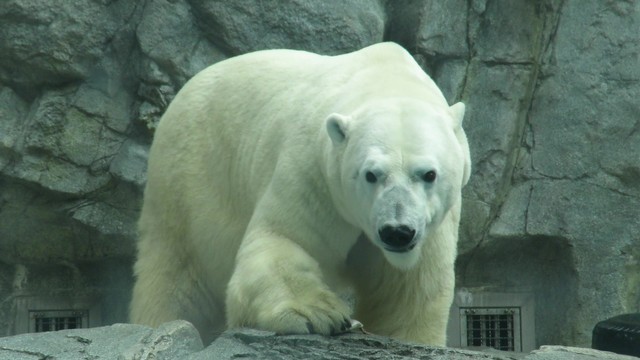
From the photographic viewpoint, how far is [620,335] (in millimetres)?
5613

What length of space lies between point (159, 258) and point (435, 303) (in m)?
1.40

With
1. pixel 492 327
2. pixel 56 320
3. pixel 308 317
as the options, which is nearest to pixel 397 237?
pixel 308 317

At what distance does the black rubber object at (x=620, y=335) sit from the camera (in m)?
5.54

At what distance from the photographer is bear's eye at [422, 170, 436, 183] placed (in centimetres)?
371

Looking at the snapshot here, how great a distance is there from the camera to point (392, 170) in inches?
145

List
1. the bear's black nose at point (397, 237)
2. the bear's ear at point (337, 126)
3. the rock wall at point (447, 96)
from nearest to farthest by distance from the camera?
the bear's black nose at point (397, 237) → the bear's ear at point (337, 126) → the rock wall at point (447, 96)

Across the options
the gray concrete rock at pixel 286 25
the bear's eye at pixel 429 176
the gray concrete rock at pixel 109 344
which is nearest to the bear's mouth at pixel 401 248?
the bear's eye at pixel 429 176

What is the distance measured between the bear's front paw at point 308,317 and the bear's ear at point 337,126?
54 cm

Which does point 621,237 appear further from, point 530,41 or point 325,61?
point 325,61

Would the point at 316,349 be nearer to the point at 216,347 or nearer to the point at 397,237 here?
the point at 216,347

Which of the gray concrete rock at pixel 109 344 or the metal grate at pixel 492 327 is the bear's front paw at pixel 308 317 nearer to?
the gray concrete rock at pixel 109 344

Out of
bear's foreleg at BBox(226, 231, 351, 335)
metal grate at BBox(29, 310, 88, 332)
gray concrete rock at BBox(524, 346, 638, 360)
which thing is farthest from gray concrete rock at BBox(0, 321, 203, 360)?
metal grate at BBox(29, 310, 88, 332)

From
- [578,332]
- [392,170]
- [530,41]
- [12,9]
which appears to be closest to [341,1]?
[530,41]

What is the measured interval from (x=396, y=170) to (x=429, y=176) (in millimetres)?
115
